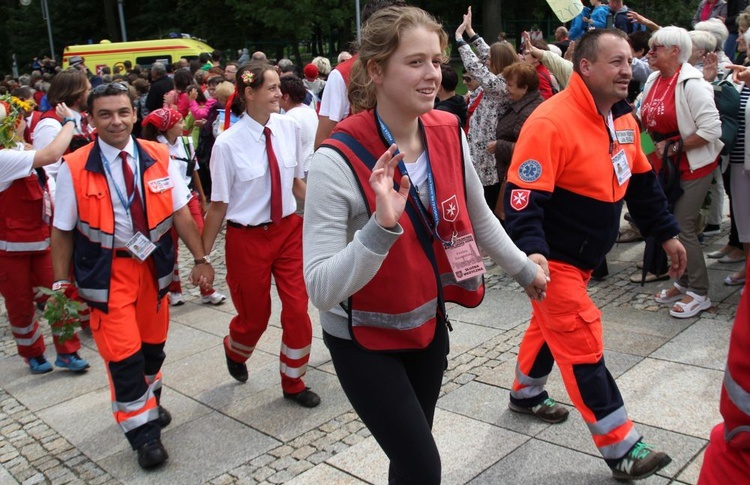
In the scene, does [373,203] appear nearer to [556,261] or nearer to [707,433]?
[556,261]

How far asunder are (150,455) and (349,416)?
1.19 meters

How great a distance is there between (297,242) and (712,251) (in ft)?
15.3

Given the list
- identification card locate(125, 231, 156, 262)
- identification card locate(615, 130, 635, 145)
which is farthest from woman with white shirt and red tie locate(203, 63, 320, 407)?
identification card locate(615, 130, 635, 145)

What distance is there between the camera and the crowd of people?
2564mm

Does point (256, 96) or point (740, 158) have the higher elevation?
point (256, 96)

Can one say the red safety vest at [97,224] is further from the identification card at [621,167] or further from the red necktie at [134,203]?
the identification card at [621,167]

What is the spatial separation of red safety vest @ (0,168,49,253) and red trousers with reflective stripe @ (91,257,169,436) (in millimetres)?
2078

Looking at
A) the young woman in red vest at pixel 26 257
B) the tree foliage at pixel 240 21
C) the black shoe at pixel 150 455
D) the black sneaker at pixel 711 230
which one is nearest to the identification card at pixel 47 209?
the young woman in red vest at pixel 26 257

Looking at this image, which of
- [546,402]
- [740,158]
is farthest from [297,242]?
[740,158]

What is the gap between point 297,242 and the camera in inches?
200

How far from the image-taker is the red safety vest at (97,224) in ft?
13.8

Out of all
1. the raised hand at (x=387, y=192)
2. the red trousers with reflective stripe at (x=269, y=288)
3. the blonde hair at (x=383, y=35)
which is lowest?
the red trousers with reflective stripe at (x=269, y=288)

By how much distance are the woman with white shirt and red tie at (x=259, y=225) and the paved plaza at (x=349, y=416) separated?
0.44m

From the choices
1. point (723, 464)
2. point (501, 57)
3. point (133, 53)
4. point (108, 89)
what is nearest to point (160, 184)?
point (108, 89)
